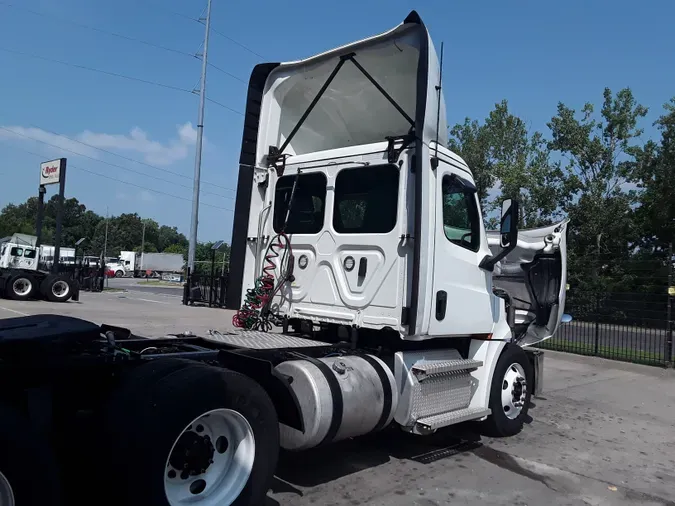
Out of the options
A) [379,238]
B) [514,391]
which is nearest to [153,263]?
[514,391]

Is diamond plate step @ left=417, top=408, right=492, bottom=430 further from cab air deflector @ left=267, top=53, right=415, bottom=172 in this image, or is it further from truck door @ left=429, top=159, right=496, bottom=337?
cab air deflector @ left=267, top=53, right=415, bottom=172

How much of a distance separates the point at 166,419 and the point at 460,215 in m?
3.72

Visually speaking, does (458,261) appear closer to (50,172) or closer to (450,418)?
(450,418)

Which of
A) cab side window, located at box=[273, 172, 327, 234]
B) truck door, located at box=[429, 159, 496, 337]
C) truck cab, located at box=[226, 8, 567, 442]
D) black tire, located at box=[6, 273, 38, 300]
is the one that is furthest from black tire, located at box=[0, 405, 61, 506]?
black tire, located at box=[6, 273, 38, 300]

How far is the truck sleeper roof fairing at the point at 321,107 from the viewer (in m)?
5.83

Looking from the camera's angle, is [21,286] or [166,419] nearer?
[166,419]

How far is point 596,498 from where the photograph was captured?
4.73 meters

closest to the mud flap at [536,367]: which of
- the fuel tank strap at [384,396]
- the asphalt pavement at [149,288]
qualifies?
the fuel tank strap at [384,396]

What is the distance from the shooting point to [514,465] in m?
5.45

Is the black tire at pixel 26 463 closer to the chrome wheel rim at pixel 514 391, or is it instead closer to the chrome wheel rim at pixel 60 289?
the chrome wheel rim at pixel 514 391

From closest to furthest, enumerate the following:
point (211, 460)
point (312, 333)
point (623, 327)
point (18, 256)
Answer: point (211, 460)
point (312, 333)
point (623, 327)
point (18, 256)

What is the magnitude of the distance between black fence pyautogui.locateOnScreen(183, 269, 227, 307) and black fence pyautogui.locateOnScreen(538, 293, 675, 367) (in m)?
13.3

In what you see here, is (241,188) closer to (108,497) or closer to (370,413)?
(370,413)

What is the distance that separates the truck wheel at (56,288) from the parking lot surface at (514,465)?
62.1ft
